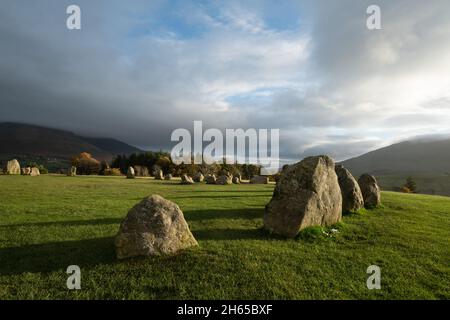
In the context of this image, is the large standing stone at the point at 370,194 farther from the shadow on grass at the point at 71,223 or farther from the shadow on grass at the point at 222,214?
the shadow on grass at the point at 71,223

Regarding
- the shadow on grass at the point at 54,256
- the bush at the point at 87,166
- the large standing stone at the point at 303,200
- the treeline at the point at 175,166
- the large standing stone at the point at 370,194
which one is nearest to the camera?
the shadow on grass at the point at 54,256

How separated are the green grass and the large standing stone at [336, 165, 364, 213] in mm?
2123

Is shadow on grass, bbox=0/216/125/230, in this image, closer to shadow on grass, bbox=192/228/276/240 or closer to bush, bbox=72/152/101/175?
shadow on grass, bbox=192/228/276/240

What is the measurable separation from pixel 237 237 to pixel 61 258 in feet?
22.0

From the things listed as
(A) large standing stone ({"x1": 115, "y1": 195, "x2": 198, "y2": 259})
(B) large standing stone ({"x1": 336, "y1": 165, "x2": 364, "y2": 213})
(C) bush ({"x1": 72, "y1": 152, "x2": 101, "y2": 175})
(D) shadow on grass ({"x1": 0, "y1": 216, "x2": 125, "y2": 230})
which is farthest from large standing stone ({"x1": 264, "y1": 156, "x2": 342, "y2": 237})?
(C) bush ({"x1": 72, "y1": 152, "x2": 101, "y2": 175})

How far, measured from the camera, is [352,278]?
958 cm

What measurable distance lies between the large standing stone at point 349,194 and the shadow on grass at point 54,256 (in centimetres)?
1385

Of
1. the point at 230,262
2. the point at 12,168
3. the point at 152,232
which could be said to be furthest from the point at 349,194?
the point at 12,168

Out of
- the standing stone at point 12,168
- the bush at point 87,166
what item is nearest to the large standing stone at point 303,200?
the standing stone at point 12,168

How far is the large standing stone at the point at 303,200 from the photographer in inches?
545

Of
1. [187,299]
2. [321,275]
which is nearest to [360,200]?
[321,275]

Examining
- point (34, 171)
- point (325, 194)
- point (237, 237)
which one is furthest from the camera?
point (34, 171)
